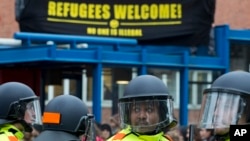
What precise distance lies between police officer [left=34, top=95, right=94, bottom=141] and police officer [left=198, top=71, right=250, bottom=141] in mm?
896

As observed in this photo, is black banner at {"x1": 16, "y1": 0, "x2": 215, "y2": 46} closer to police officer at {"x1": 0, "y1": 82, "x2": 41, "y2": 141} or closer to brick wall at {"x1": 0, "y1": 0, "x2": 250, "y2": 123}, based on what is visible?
brick wall at {"x1": 0, "y1": 0, "x2": 250, "y2": 123}

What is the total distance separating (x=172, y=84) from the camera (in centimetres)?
1597

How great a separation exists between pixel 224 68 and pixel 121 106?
391 inches

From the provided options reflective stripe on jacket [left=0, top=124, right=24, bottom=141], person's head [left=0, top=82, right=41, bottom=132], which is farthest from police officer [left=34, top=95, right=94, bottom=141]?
person's head [left=0, top=82, right=41, bottom=132]

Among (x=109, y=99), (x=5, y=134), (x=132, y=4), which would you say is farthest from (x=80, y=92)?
(x=5, y=134)

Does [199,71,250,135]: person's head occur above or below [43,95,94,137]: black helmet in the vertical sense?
above

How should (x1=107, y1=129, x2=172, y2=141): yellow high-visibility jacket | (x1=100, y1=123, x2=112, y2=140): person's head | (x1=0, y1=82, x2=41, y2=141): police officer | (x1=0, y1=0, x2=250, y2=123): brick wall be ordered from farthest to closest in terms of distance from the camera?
A: (x1=0, y1=0, x2=250, y2=123): brick wall, (x1=100, y1=123, x2=112, y2=140): person's head, (x1=0, y1=82, x2=41, y2=141): police officer, (x1=107, y1=129, x2=172, y2=141): yellow high-visibility jacket

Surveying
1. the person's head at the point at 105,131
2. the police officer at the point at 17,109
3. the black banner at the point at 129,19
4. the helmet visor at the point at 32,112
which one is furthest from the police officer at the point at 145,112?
the black banner at the point at 129,19

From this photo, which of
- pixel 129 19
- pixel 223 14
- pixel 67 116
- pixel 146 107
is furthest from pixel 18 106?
pixel 223 14

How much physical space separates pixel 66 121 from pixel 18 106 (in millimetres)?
830

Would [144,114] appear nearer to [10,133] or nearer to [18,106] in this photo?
[10,133]

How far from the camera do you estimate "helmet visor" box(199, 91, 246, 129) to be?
5.05m

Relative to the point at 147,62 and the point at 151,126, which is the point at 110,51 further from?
the point at 151,126

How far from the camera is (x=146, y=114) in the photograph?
17.8 ft
